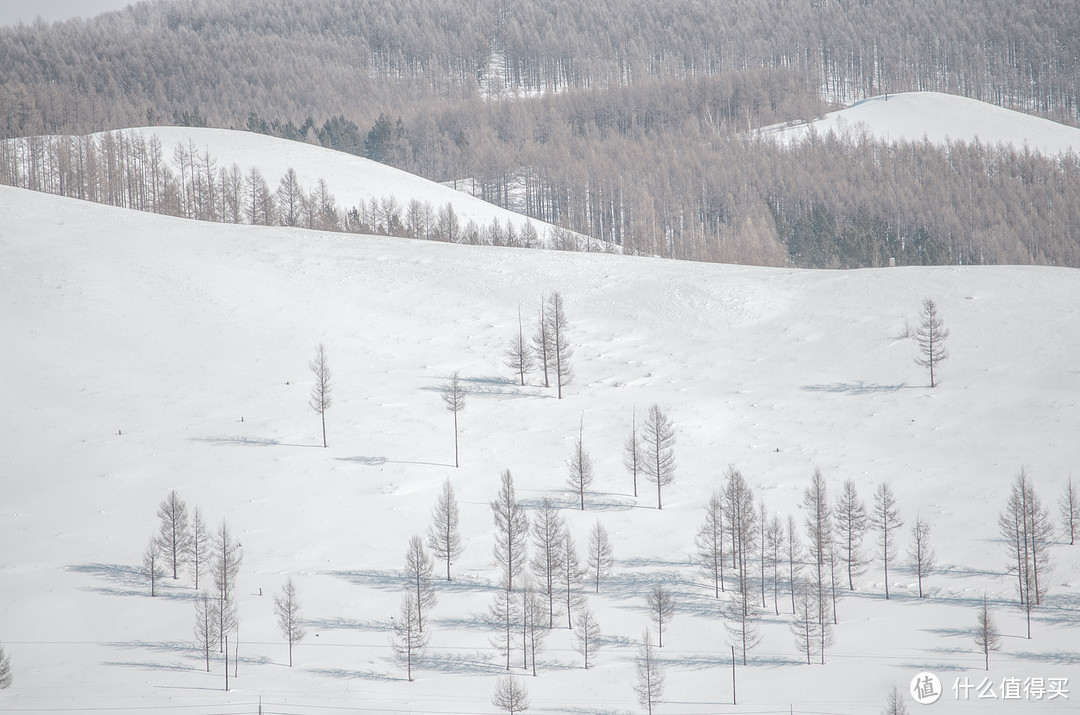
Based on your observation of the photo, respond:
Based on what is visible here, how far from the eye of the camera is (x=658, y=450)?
192 feet

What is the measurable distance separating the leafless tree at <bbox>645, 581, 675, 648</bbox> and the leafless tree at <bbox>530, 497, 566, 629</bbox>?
479 centimetres

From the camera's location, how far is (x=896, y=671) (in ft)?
131

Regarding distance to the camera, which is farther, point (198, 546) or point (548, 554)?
point (198, 546)

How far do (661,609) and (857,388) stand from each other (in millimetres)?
32469

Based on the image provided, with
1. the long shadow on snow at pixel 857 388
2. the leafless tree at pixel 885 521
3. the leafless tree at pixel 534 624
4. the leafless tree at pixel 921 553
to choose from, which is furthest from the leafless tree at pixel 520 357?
the leafless tree at pixel 921 553

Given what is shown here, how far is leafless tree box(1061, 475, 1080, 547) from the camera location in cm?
5012

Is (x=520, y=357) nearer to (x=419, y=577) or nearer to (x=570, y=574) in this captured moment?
(x=570, y=574)

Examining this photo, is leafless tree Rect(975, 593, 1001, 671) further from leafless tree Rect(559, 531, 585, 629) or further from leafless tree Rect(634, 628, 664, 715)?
leafless tree Rect(559, 531, 585, 629)

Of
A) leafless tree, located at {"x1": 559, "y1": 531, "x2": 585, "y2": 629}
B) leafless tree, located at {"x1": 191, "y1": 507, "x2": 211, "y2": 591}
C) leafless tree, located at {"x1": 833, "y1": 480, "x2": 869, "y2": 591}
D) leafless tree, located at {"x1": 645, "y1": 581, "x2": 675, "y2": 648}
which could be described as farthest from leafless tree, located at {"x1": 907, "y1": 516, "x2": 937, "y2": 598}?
leafless tree, located at {"x1": 191, "y1": 507, "x2": 211, "y2": 591}

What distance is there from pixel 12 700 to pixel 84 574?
11.0 m

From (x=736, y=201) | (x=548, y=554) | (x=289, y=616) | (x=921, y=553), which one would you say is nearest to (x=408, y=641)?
(x=289, y=616)

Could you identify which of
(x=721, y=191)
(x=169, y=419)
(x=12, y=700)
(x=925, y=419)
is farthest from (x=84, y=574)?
(x=721, y=191)

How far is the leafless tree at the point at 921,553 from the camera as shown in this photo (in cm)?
4734

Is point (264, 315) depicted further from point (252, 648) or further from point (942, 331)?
point (942, 331)
